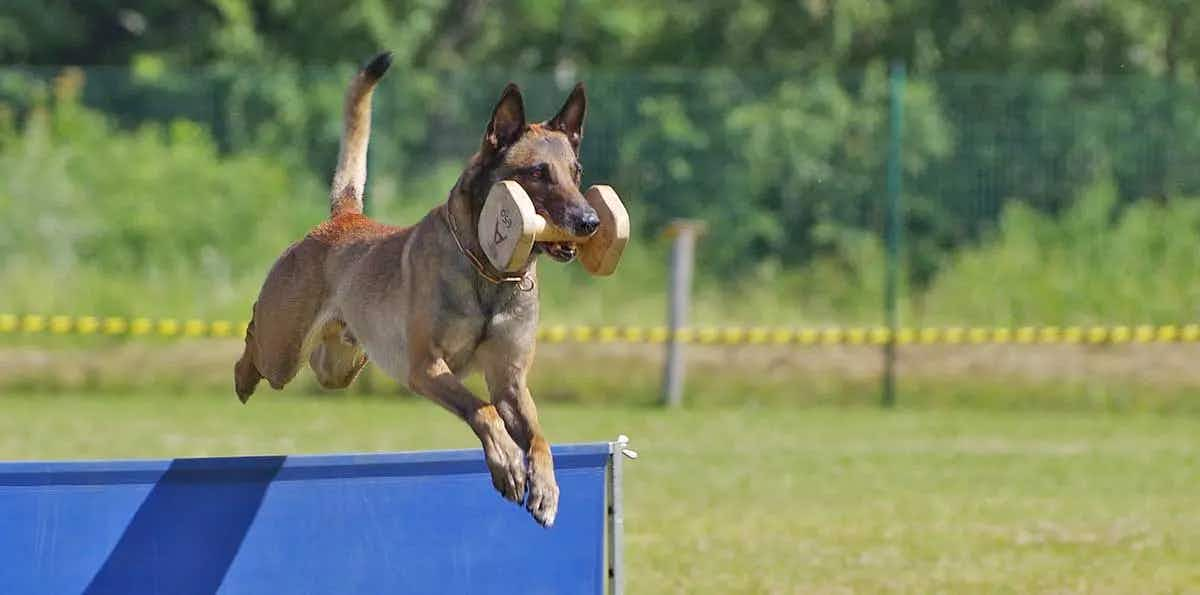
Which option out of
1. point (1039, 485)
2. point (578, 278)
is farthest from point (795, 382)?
point (1039, 485)

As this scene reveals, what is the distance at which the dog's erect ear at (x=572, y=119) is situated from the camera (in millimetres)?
6355

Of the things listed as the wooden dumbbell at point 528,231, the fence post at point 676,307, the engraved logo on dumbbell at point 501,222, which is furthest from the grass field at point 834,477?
the engraved logo on dumbbell at point 501,222

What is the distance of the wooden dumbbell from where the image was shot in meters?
5.79

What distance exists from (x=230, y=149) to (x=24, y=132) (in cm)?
208

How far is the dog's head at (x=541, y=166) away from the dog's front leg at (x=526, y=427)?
1.43ft

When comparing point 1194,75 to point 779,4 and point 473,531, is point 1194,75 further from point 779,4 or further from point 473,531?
point 473,531

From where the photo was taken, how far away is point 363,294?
671 cm

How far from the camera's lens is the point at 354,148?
7.64 metres

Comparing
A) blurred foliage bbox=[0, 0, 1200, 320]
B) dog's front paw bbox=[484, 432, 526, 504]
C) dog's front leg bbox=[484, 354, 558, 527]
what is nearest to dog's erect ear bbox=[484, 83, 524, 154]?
dog's front leg bbox=[484, 354, 558, 527]

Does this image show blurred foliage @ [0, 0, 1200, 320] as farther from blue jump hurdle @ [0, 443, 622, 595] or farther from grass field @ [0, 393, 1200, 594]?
blue jump hurdle @ [0, 443, 622, 595]

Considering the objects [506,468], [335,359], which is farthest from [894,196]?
[506,468]

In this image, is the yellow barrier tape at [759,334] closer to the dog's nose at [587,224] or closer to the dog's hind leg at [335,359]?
the dog's hind leg at [335,359]

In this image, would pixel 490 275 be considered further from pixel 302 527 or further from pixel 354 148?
pixel 354 148

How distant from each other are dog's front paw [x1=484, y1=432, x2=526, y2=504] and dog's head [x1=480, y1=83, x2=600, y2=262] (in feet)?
2.11
